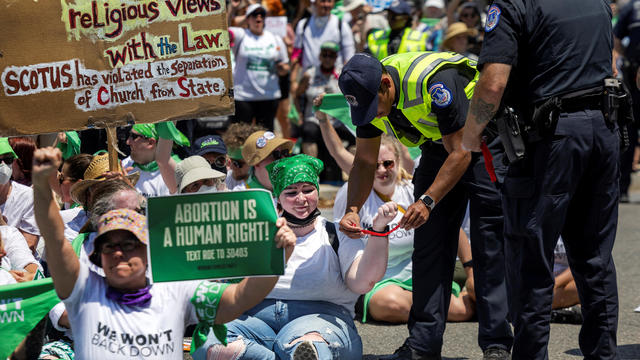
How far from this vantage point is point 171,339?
329 centimetres

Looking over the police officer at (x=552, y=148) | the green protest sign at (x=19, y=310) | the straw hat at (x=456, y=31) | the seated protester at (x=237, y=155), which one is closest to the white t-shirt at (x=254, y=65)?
the straw hat at (x=456, y=31)

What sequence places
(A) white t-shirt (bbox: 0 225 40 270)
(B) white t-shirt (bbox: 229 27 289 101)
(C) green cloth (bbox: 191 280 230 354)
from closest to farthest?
(C) green cloth (bbox: 191 280 230 354) < (A) white t-shirt (bbox: 0 225 40 270) < (B) white t-shirt (bbox: 229 27 289 101)

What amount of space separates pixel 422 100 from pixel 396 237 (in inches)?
73.0

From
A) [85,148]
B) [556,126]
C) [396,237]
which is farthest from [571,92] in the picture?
[85,148]

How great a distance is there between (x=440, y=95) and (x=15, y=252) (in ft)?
7.66

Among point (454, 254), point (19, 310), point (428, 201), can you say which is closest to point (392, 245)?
point (454, 254)

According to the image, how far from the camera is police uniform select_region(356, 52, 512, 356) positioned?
4285mm

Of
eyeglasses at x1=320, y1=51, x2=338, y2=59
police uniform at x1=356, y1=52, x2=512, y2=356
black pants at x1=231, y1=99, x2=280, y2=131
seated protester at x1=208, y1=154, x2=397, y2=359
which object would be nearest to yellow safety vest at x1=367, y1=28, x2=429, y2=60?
eyeglasses at x1=320, y1=51, x2=338, y2=59

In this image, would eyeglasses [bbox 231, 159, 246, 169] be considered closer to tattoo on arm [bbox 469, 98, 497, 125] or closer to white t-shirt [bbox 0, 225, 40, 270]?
white t-shirt [bbox 0, 225, 40, 270]

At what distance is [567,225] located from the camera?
12.9 feet

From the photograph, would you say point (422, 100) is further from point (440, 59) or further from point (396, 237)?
point (396, 237)

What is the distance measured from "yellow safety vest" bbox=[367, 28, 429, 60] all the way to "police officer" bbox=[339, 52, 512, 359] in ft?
16.9

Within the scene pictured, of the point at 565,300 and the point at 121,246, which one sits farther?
the point at 565,300

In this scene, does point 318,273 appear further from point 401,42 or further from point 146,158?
point 401,42
